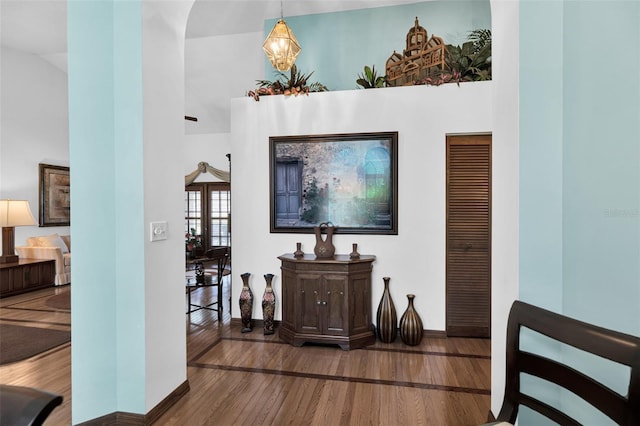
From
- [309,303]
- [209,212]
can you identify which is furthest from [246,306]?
[209,212]

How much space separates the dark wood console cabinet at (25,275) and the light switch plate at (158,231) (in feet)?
15.7

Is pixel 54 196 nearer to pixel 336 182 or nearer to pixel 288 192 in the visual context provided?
pixel 288 192

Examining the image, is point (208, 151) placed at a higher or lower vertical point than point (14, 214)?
higher

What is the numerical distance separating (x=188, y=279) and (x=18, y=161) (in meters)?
4.42

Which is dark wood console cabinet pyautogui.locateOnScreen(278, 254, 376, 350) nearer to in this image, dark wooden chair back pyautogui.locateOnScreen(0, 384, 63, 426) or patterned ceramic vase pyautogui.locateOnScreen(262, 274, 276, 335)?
patterned ceramic vase pyautogui.locateOnScreen(262, 274, 276, 335)

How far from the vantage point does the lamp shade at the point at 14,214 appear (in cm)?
543

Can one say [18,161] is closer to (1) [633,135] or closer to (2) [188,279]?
(2) [188,279]

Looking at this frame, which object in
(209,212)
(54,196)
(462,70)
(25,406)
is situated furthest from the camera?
(209,212)

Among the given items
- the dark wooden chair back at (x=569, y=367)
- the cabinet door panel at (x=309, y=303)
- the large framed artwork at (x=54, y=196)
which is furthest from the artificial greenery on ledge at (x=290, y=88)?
the large framed artwork at (x=54, y=196)

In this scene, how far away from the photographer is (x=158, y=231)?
2236 millimetres

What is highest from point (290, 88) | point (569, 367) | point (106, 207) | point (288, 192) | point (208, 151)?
point (208, 151)

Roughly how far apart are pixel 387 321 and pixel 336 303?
0.57 meters

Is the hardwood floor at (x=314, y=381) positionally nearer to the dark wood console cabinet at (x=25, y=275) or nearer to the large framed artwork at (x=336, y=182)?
the large framed artwork at (x=336, y=182)

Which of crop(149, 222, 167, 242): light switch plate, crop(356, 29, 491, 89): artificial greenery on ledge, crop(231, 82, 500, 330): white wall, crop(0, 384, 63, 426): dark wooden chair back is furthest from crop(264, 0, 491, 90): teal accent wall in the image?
crop(0, 384, 63, 426): dark wooden chair back
